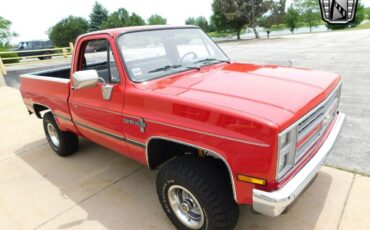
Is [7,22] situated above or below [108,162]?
above

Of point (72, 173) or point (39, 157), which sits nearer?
point (72, 173)

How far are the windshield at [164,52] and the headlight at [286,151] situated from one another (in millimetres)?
1479

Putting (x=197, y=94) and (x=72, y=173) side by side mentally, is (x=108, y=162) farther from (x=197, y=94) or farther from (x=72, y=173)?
(x=197, y=94)

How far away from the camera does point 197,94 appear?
2535 millimetres

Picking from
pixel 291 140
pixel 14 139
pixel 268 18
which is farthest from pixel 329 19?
Answer: pixel 268 18

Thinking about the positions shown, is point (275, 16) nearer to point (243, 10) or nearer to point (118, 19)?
point (243, 10)

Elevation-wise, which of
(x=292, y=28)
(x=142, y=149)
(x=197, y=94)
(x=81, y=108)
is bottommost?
(x=292, y=28)

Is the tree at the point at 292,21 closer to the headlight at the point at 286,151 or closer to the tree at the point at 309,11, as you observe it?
the tree at the point at 309,11

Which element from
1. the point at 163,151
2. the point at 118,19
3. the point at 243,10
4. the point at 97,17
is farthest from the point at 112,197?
the point at 118,19

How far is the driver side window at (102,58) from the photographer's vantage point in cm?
330

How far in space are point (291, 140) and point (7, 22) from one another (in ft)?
116

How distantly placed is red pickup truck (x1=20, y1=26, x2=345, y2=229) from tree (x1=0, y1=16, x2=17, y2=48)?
31998mm

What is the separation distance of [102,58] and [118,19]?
166ft

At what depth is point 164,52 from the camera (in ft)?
11.5
